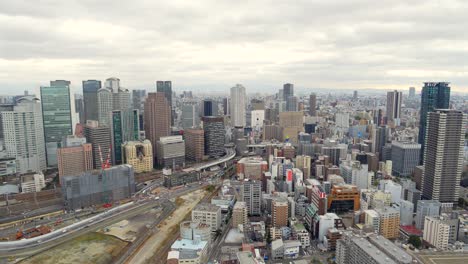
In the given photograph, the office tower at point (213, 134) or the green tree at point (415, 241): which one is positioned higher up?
the office tower at point (213, 134)

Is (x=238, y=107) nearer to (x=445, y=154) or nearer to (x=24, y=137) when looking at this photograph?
(x=24, y=137)

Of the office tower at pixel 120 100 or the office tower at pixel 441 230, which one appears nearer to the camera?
the office tower at pixel 441 230

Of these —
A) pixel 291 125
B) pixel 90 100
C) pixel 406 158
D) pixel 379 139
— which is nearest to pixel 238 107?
pixel 291 125

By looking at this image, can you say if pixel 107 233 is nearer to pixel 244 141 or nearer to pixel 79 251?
pixel 79 251

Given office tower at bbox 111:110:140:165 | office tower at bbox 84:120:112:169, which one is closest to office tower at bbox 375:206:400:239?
office tower at bbox 84:120:112:169

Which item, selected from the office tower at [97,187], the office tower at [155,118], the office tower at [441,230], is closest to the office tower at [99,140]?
the office tower at [155,118]

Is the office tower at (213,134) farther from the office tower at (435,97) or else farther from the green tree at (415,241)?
the green tree at (415,241)

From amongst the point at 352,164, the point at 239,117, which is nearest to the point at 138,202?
the point at 352,164
